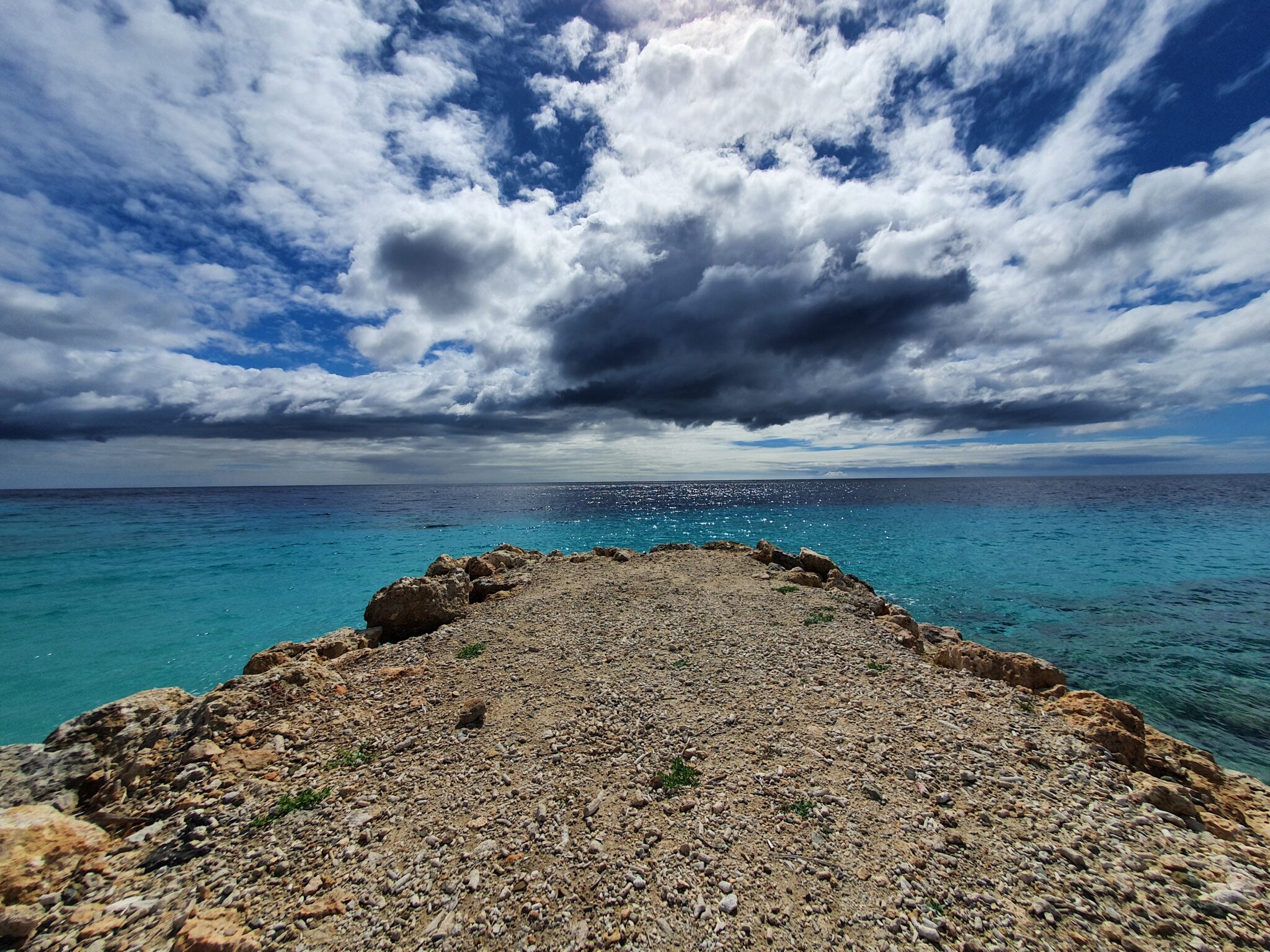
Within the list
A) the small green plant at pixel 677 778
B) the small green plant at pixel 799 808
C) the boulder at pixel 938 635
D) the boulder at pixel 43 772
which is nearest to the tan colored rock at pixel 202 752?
the boulder at pixel 43 772

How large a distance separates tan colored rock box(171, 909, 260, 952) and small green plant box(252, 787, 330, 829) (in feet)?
4.67

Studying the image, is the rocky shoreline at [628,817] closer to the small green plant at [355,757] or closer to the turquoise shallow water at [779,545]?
the small green plant at [355,757]

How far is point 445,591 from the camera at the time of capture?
53.0 ft

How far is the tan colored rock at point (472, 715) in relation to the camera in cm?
901

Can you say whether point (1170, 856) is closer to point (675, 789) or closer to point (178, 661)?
point (675, 789)

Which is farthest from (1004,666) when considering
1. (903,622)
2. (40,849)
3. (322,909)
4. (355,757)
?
(40,849)

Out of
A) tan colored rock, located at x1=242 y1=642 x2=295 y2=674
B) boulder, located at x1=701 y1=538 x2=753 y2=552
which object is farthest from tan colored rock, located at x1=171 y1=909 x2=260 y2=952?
boulder, located at x1=701 y1=538 x2=753 y2=552

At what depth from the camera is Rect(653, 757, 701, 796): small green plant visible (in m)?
7.11

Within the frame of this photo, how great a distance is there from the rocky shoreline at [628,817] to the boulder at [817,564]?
33.9ft

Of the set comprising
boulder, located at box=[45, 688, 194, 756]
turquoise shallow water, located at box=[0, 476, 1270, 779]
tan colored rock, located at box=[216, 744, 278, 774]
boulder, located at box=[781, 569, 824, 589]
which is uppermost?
boulder, located at box=[45, 688, 194, 756]

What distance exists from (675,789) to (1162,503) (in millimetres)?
123437

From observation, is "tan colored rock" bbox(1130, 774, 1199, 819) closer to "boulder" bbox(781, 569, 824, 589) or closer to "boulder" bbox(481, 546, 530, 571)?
"boulder" bbox(781, 569, 824, 589)

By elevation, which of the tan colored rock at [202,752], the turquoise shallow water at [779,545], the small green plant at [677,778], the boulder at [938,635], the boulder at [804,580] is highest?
the tan colored rock at [202,752]

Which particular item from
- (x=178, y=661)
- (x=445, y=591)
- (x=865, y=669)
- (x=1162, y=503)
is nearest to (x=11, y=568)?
(x=178, y=661)
